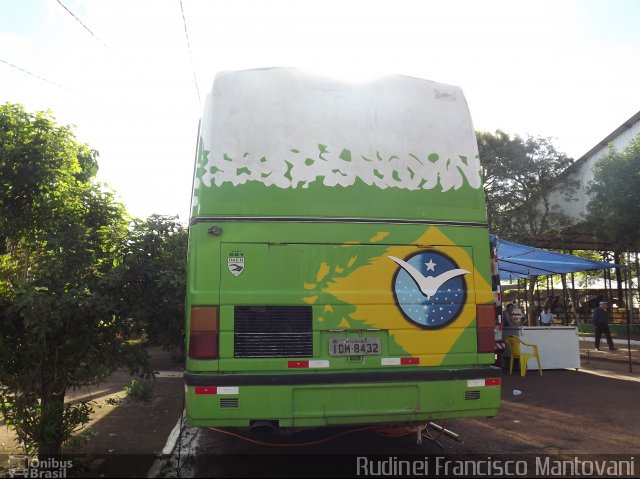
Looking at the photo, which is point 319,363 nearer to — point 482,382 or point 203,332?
point 203,332

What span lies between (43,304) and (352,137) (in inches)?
116

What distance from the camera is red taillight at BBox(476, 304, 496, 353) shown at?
4406 millimetres

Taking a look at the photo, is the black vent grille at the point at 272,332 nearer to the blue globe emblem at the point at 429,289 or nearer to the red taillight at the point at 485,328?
the blue globe emblem at the point at 429,289

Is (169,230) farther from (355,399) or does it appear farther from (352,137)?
(355,399)

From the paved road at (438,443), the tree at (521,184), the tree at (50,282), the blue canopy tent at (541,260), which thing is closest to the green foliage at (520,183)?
the tree at (521,184)

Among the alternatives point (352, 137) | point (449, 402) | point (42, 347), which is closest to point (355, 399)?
point (449, 402)

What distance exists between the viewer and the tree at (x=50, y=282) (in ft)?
15.0

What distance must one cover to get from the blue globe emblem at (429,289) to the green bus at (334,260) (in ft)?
0.03

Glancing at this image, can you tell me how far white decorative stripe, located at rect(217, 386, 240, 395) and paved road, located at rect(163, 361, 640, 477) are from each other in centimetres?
112

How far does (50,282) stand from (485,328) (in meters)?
3.91

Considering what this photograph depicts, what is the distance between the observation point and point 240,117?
4.28 m

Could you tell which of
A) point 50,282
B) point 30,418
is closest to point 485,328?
point 50,282

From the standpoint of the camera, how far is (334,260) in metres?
4.19

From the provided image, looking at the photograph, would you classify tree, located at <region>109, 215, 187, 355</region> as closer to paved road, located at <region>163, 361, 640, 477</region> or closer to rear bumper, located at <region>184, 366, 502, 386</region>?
rear bumper, located at <region>184, 366, 502, 386</region>
